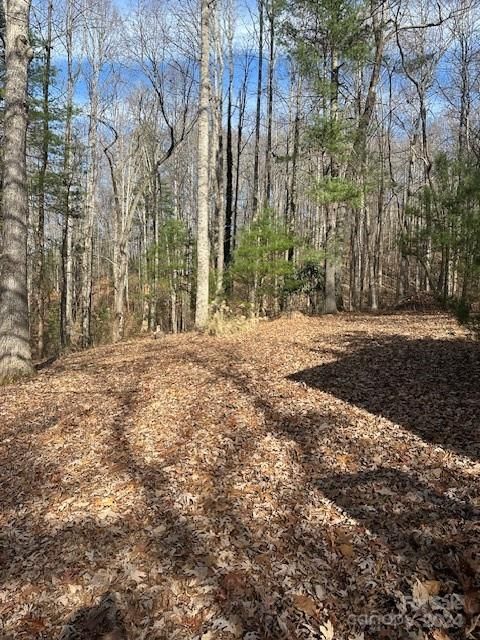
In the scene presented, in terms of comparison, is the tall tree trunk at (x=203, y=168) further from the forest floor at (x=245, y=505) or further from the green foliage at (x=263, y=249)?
the forest floor at (x=245, y=505)

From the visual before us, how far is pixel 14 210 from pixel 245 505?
5.68 metres

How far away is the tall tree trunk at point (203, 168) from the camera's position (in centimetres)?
990

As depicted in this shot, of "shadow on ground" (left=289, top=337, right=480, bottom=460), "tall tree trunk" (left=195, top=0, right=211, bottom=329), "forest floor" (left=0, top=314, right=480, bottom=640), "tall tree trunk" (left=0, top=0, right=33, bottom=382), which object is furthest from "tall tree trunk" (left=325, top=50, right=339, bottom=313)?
"tall tree trunk" (left=0, top=0, right=33, bottom=382)

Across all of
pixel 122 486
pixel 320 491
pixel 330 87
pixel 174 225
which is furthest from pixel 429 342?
pixel 174 225

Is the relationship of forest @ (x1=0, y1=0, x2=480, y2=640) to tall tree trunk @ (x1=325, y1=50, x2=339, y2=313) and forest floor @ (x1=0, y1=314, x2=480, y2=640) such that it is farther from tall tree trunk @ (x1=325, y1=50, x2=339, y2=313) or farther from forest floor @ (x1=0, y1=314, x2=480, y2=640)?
tall tree trunk @ (x1=325, y1=50, x2=339, y2=313)

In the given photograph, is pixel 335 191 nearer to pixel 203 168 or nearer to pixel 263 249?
pixel 263 249

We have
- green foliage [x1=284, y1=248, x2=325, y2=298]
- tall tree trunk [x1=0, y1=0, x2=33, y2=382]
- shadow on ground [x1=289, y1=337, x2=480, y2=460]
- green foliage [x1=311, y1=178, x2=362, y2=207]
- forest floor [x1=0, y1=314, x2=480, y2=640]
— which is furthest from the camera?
green foliage [x1=284, y1=248, x2=325, y2=298]

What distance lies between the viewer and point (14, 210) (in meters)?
6.80

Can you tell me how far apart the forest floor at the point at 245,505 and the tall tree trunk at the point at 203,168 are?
4.05m

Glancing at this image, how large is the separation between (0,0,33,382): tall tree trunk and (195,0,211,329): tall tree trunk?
385 centimetres

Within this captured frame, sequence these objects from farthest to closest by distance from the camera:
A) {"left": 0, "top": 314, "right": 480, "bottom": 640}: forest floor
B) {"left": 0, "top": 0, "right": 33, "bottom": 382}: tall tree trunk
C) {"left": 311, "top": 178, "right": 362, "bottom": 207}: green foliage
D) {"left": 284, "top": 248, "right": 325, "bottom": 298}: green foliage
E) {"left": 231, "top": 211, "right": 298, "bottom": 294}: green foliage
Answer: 1. {"left": 284, "top": 248, "right": 325, "bottom": 298}: green foliage
2. {"left": 231, "top": 211, "right": 298, "bottom": 294}: green foliage
3. {"left": 311, "top": 178, "right": 362, "bottom": 207}: green foliage
4. {"left": 0, "top": 0, "right": 33, "bottom": 382}: tall tree trunk
5. {"left": 0, "top": 314, "right": 480, "bottom": 640}: forest floor

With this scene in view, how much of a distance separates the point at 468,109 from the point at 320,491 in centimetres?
2016

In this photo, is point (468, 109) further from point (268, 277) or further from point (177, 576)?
point (177, 576)

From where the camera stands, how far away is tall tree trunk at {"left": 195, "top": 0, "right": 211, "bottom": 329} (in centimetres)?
990
